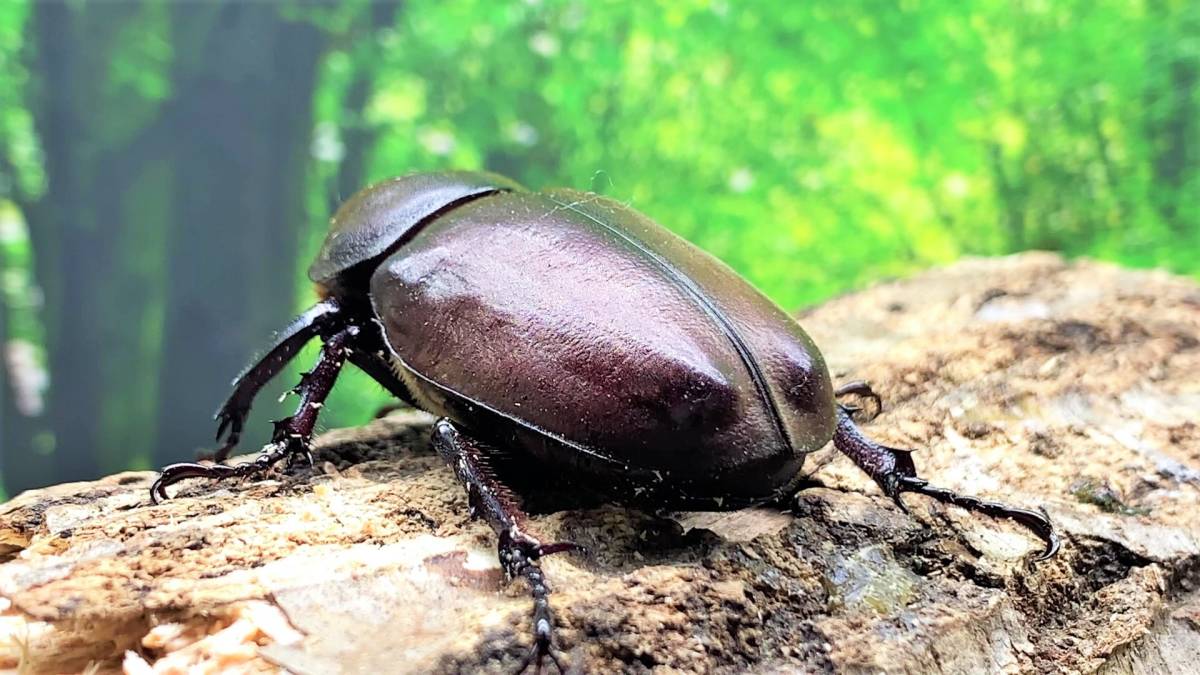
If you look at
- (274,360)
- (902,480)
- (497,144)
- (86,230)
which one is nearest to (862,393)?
(902,480)

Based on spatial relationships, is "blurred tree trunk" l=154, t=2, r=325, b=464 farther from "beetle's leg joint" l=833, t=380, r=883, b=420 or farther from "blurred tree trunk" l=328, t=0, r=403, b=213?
"beetle's leg joint" l=833, t=380, r=883, b=420

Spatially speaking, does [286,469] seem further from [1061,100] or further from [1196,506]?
[1061,100]

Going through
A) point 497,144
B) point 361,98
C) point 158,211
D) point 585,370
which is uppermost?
point 585,370

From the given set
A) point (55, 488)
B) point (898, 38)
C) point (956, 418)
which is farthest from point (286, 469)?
point (898, 38)

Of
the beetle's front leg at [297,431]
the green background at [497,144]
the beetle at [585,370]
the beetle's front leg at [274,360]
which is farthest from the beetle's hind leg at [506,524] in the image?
the green background at [497,144]

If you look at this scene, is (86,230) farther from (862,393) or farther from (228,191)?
(862,393)

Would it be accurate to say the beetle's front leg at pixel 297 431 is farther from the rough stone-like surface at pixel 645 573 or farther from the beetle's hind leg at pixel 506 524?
the beetle's hind leg at pixel 506 524
